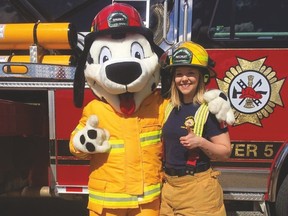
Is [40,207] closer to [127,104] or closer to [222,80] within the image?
[222,80]

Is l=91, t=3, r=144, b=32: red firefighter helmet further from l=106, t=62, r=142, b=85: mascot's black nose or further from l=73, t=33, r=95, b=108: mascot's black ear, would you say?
l=106, t=62, r=142, b=85: mascot's black nose

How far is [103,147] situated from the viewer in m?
2.36

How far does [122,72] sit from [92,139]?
1.26 feet

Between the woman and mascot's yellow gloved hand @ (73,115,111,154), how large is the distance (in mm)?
318

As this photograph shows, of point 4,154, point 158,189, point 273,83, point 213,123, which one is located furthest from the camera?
point 4,154

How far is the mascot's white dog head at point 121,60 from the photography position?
7.74ft

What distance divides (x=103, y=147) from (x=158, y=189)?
38cm

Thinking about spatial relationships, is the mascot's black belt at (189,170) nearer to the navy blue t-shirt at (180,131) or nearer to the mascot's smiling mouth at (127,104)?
the navy blue t-shirt at (180,131)

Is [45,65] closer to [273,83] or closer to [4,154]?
[4,154]

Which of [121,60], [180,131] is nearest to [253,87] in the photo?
[180,131]

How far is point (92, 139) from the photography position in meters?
2.35

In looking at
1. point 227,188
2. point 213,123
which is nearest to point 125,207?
point 213,123

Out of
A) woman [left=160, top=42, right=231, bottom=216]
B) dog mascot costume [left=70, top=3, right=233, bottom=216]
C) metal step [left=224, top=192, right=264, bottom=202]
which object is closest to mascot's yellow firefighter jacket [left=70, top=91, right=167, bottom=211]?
dog mascot costume [left=70, top=3, right=233, bottom=216]

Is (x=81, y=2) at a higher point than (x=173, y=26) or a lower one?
higher
